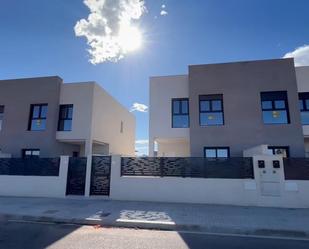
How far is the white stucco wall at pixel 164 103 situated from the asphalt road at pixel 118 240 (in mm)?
8075

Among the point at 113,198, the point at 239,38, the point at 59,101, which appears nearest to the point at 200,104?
the point at 239,38

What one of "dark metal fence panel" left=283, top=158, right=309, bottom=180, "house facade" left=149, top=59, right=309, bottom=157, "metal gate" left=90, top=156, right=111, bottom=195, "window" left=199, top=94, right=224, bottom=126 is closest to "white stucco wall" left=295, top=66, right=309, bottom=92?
"house facade" left=149, top=59, right=309, bottom=157

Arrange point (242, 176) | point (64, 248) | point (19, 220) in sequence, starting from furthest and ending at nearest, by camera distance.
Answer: point (242, 176) → point (19, 220) → point (64, 248)

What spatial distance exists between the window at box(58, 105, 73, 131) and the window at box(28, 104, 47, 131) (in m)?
1.00

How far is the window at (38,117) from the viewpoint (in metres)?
16.2

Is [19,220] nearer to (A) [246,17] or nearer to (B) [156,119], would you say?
(B) [156,119]

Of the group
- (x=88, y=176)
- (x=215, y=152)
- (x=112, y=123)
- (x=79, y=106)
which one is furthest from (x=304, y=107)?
(x=79, y=106)

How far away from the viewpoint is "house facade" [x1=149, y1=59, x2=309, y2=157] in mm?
12945

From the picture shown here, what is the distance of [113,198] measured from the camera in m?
11.0

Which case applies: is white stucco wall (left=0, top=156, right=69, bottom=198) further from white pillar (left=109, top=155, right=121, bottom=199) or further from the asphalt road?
the asphalt road

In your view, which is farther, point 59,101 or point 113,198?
point 59,101

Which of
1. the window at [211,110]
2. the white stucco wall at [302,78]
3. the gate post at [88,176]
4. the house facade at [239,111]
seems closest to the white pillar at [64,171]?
the gate post at [88,176]

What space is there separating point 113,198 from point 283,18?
35.4ft

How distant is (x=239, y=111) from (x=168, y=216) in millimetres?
7905
